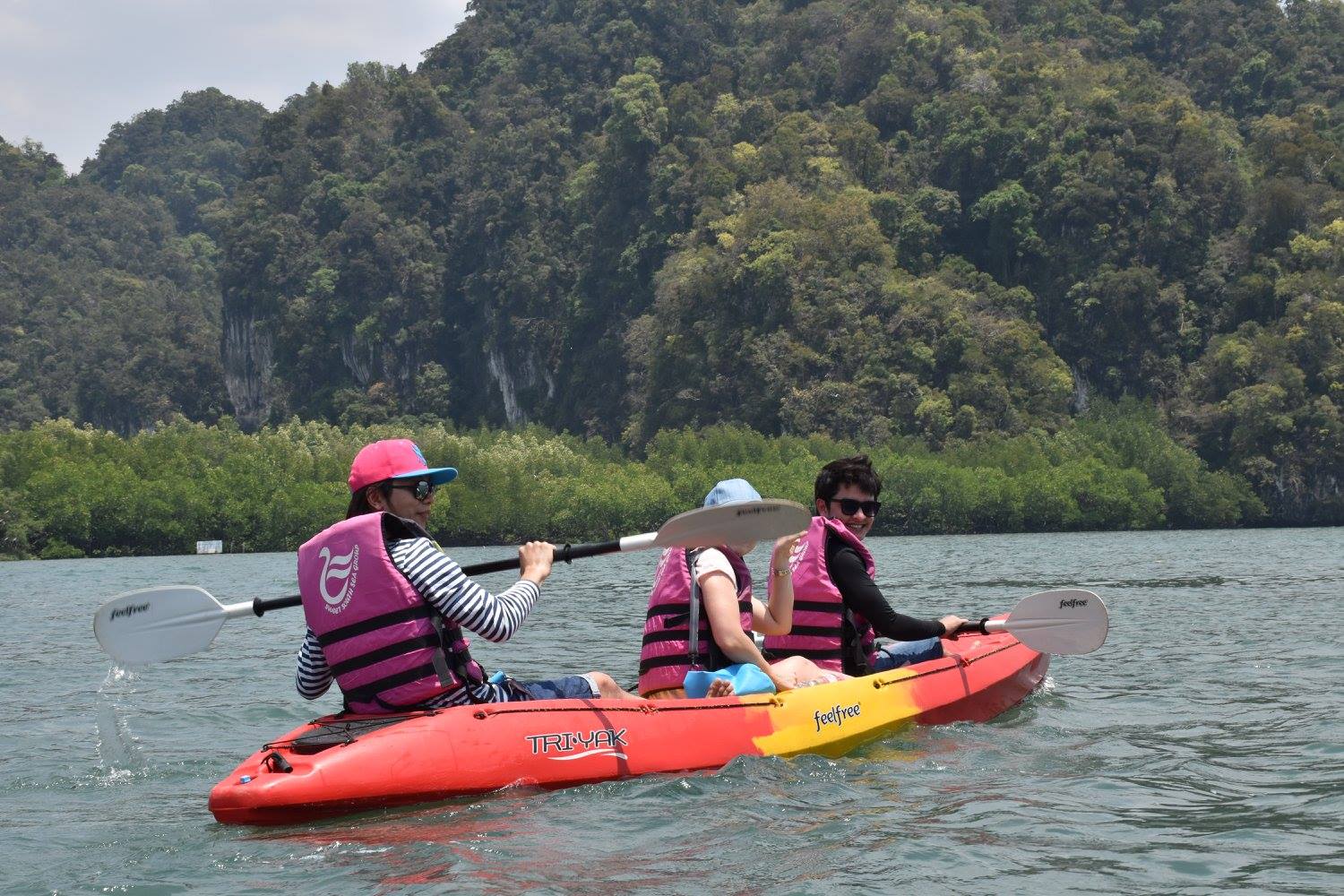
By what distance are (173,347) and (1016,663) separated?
10271 centimetres

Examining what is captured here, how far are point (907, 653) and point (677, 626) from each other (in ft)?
8.15

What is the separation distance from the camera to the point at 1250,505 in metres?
56.9

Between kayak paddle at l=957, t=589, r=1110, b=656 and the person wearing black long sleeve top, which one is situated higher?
the person wearing black long sleeve top

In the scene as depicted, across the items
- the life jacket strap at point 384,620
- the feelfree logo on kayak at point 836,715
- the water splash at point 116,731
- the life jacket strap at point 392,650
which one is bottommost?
the water splash at point 116,731

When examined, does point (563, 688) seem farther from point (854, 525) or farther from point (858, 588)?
point (854, 525)

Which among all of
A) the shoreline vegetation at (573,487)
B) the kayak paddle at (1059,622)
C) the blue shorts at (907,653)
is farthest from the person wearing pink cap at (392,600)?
the shoreline vegetation at (573,487)

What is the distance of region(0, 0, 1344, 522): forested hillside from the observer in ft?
213

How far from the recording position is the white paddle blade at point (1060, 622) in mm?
10227

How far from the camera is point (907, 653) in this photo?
10125 millimetres

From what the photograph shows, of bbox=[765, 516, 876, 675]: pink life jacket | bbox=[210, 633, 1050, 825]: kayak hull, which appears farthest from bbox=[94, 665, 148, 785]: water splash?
bbox=[765, 516, 876, 675]: pink life jacket

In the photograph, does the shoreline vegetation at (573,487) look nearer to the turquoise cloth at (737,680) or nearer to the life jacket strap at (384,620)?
the turquoise cloth at (737,680)

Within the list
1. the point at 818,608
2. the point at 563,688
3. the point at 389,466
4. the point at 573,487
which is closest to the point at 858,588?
the point at 818,608

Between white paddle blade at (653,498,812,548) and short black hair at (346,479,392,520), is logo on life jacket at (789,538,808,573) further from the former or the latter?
short black hair at (346,479,392,520)

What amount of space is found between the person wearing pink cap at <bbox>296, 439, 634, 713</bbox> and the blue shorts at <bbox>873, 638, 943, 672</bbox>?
328 cm
